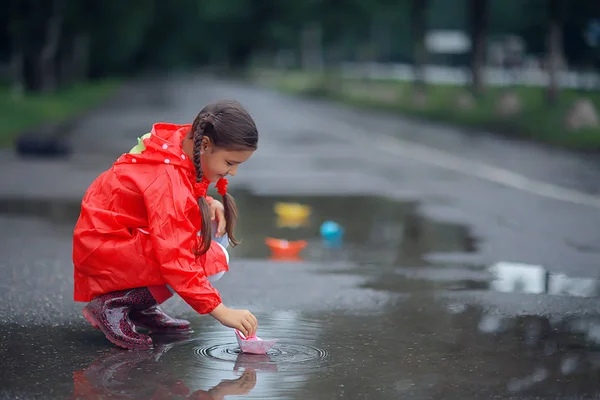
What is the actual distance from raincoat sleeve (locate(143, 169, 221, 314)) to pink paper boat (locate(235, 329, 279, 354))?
1.05 ft

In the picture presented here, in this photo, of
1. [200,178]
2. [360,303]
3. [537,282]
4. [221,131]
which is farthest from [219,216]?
[537,282]

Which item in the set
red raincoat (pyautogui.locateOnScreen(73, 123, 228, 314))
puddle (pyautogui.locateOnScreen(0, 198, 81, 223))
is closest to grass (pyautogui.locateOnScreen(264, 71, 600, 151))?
puddle (pyautogui.locateOnScreen(0, 198, 81, 223))

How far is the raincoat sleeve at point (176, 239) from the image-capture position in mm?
5445

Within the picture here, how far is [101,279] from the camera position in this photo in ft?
19.0

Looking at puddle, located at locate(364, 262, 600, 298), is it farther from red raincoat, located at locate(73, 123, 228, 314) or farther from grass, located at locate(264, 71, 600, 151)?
grass, located at locate(264, 71, 600, 151)

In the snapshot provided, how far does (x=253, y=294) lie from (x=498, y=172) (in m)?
10.2

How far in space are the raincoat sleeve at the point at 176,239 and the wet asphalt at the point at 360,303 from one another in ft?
1.13

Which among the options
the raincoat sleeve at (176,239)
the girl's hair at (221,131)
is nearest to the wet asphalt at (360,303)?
the raincoat sleeve at (176,239)

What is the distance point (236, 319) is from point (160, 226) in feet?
1.77

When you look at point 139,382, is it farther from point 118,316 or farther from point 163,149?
point 163,149

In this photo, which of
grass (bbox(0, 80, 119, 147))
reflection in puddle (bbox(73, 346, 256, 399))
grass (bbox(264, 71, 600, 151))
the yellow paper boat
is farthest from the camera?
grass (bbox(264, 71, 600, 151))

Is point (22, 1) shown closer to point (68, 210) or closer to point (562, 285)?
point (68, 210)

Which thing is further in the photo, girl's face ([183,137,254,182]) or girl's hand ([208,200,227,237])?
girl's hand ([208,200,227,237])

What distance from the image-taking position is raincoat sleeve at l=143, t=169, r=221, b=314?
545 centimetres
